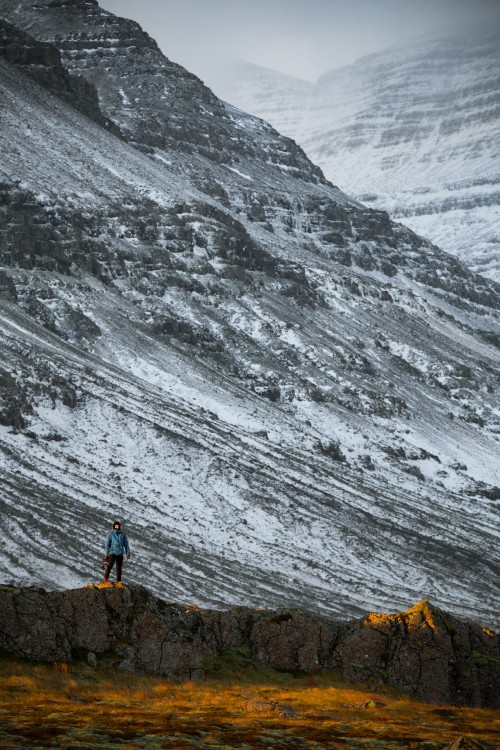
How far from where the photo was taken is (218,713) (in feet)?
82.4

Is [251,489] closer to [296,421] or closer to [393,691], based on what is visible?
[296,421]

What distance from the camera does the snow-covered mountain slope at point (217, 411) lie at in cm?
10050

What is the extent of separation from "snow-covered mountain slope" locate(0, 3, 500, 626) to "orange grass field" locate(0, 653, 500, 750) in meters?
57.8

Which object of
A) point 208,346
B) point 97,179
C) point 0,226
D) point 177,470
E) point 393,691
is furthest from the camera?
point 97,179

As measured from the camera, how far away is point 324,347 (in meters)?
164

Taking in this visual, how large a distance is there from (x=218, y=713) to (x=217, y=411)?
10850 centimetres

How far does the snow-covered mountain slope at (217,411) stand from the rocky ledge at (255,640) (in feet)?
182

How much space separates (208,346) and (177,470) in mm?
41333

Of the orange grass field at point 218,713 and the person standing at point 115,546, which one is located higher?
the person standing at point 115,546

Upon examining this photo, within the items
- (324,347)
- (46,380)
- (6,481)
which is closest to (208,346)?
(324,347)

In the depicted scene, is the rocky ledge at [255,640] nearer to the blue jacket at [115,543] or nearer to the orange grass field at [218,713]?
the orange grass field at [218,713]

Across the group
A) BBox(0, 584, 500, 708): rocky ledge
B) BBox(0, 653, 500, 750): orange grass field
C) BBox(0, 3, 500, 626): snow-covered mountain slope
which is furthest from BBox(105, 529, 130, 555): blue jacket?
BBox(0, 3, 500, 626): snow-covered mountain slope

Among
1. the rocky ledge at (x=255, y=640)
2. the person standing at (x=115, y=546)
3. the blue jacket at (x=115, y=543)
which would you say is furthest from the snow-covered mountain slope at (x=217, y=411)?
the rocky ledge at (x=255, y=640)

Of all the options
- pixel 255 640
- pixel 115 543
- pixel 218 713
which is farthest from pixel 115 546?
pixel 218 713
